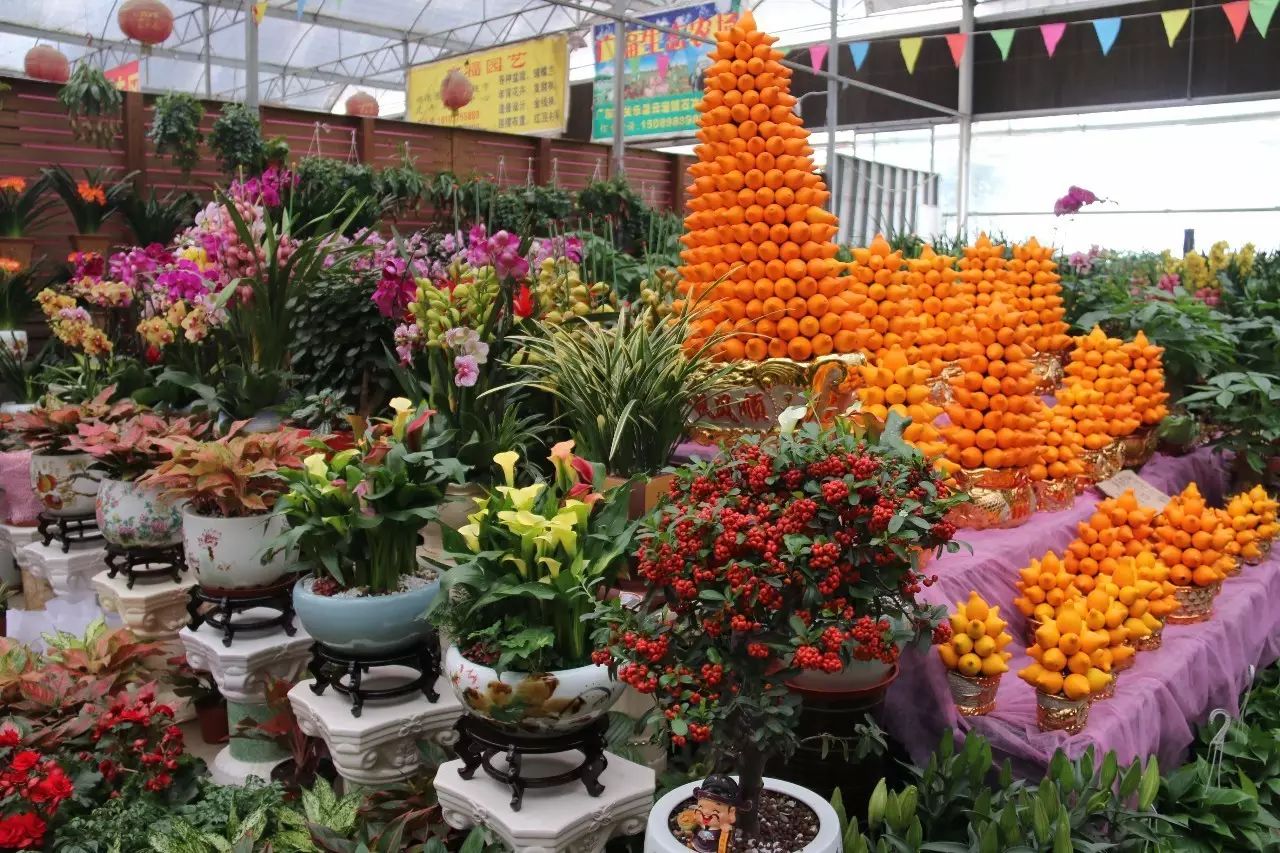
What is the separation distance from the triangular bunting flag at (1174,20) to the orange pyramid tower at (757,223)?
9.44m

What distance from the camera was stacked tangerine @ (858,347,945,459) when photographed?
2287mm

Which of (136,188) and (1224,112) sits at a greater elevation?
(1224,112)

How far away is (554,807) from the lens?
158cm

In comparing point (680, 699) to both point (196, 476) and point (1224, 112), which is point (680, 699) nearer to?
point (196, 476)

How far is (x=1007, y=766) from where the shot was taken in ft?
6.01

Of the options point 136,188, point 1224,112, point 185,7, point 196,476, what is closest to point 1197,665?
point 196,476

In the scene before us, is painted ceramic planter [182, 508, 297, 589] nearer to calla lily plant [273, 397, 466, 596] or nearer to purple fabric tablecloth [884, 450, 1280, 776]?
calla lily plant [273, 397, 466, 596]

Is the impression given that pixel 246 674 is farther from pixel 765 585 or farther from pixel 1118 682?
pixel 1118 682

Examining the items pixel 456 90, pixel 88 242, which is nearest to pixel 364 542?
pixel 88 242

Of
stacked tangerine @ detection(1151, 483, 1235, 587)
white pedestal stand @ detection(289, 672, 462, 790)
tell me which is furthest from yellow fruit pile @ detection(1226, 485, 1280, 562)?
white pedestal stand @ detection(289, 672, 462, 790)

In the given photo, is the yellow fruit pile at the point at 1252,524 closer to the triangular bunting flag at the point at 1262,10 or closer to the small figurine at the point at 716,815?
the small figurine at the point at 716,815

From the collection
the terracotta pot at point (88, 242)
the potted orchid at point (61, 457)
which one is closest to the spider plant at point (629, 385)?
the potted orchid at point (61, 457)

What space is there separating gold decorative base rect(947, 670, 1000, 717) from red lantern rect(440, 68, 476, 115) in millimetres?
9578

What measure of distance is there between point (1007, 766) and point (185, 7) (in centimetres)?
1862
